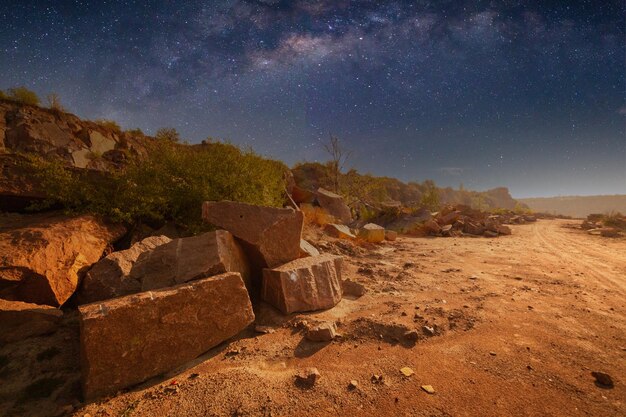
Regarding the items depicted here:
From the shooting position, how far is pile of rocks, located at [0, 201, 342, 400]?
2.16 m

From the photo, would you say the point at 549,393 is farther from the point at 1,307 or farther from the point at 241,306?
the point at 1,307

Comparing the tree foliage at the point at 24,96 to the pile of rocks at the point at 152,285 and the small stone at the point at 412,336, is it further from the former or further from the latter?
the small stone at the point at 412,336

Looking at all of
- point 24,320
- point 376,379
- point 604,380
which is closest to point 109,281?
point 24,320

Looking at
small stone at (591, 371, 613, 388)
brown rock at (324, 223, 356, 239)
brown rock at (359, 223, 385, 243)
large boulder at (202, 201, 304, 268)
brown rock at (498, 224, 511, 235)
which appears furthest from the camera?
brown rock at (498, 224, 511, 235)

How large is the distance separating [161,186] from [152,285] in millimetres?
2354

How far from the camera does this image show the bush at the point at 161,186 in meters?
3.91

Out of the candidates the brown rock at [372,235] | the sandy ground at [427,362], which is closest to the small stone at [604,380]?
the sandy ground at [427,362]

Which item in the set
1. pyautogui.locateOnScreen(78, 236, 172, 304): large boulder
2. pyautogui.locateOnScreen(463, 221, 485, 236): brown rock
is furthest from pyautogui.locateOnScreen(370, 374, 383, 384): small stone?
pyautogui.locateOnScreen(463, 221, 485, 236): brown rock

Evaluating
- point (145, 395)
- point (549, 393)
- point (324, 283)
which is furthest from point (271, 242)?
point (549, 393)

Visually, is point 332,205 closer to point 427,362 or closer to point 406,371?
point 427,362

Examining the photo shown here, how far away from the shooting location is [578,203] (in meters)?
114

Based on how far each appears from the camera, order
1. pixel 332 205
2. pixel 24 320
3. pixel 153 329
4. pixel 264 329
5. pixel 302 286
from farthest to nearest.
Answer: pixel 332 205 < pixel 302 286 < pixel 264 329 < pixel 24 320 < pixel 153 329

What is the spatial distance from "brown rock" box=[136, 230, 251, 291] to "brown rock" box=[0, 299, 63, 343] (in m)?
0.82

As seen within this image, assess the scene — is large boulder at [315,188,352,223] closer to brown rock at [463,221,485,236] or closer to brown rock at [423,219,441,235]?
brown rock at [423,219,441,235]
